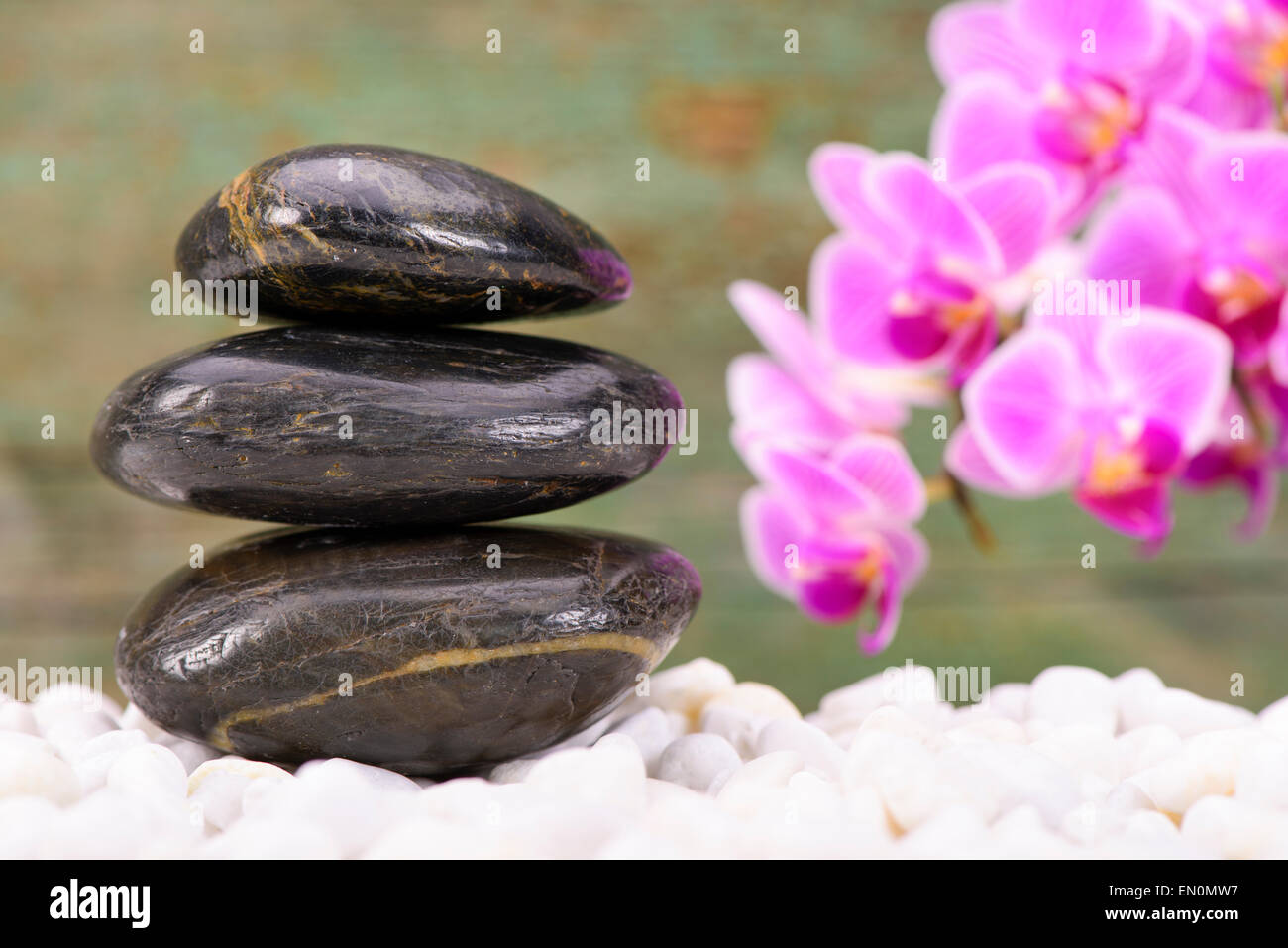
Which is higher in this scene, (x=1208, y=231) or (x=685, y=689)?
(x=1208, y=231)

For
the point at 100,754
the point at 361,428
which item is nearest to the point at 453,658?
the point at 361,428

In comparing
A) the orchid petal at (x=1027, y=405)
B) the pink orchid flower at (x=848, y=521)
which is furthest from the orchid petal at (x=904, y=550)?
the orchid petal at (x=1027, y=405)

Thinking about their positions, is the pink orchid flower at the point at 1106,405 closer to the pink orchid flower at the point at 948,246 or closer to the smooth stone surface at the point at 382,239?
the pink orchid flower at the point at 948,246

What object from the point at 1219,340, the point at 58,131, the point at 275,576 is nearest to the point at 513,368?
the point at 275,576

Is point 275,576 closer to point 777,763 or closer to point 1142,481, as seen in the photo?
point 777,763

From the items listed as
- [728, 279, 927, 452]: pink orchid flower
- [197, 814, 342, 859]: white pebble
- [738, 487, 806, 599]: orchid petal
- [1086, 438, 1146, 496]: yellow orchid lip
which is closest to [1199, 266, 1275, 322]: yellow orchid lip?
[1086, 438, 1146, 496]: yellow orchid lip

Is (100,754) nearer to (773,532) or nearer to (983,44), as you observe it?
(773,532)
